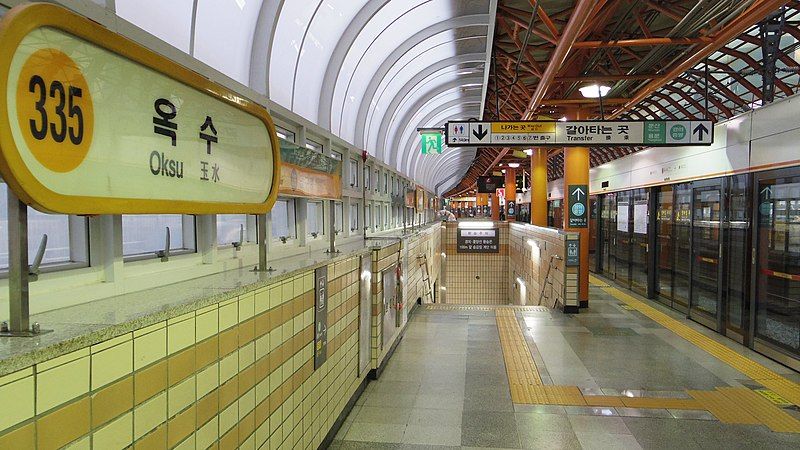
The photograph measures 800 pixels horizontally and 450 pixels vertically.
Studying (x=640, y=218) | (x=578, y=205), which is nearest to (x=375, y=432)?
(x=578, y=205)

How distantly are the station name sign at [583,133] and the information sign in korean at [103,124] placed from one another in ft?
19.2

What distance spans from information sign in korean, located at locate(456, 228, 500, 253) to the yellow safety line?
28.3ft

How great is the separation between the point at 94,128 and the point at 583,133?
23.8 ft

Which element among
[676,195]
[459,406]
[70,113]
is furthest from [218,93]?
[676,195]

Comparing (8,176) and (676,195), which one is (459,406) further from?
(676,195)

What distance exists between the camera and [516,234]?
16719 mm

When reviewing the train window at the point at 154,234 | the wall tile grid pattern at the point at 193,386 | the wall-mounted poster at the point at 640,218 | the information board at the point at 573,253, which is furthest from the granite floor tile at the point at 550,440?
the wall-mounted poster at the point at 640,218

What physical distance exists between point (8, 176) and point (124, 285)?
134 cm

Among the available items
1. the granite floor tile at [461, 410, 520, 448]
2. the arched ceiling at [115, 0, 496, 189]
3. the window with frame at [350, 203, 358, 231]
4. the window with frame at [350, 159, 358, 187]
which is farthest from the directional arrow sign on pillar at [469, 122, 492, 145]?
the granite floor tile at [461, 410, 520, 448]

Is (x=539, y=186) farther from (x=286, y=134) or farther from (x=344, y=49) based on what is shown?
(x=286, y=134)

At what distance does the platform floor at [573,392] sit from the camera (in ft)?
13.9

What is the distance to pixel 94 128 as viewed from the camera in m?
1.48

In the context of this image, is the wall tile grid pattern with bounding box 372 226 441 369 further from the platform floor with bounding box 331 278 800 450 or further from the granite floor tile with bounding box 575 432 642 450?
the granite floor tile with bounding box 575 432 642 450

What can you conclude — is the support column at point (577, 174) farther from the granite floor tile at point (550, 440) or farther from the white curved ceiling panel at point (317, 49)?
the granite floor tile at point (550, 440)
